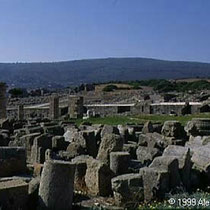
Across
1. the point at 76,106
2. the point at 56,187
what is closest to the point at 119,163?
the point at 56,187

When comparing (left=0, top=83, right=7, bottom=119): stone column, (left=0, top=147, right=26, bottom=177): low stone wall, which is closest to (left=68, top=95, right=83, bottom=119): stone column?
(left=0, top=83, right=7, bottom=119): stone column

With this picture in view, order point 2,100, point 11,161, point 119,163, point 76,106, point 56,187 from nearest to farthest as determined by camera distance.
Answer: point 56,187 < point 119,163 < point 11,161 < point 2,100 < point 76,106

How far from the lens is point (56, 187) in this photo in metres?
9.35

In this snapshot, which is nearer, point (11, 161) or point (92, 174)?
point (92, 174)

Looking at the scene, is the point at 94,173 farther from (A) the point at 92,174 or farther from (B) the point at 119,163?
(B) the point at 119,163

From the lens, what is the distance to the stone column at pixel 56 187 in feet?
30.5

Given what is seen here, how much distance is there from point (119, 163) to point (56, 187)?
237 centimetres

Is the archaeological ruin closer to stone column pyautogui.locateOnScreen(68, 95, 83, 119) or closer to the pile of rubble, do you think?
the pile of rubble

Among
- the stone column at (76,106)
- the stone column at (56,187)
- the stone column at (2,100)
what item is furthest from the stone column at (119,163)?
the stone column at (76,106)

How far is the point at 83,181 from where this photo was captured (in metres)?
11.4

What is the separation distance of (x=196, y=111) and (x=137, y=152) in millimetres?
24093

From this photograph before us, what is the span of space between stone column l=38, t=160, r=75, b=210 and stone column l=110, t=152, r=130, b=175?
2.01m

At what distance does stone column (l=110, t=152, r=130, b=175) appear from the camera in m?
11.3

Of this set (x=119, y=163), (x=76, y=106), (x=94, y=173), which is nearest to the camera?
(x=94, y=173)
